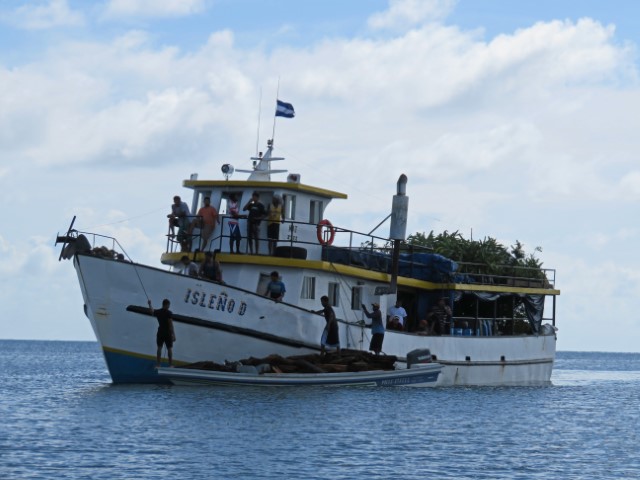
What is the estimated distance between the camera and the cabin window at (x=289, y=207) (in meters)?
31.0

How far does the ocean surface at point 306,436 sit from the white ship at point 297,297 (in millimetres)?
1243

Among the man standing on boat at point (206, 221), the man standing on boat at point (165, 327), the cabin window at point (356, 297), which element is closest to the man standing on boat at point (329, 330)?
the cabin window at point (356, 297)

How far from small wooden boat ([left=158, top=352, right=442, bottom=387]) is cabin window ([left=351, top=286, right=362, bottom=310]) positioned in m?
2.21

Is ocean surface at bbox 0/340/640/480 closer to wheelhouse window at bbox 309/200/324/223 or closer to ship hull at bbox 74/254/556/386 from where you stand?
ship hull at bbox 74/254/556/386

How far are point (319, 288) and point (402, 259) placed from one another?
5046 mm

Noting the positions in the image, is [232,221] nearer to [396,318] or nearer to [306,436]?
[396,318]

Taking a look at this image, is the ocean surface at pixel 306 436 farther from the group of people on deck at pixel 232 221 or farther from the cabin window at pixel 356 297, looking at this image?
the group of people on deck at pixel 232 221

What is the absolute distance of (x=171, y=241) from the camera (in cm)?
3059

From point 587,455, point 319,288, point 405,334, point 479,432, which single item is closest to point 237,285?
point 319,288

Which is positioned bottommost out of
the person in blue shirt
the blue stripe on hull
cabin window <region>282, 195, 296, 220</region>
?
the blue stripe on hull

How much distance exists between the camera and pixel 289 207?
31.0 meters

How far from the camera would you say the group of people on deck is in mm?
29578

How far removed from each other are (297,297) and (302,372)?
2450 mm

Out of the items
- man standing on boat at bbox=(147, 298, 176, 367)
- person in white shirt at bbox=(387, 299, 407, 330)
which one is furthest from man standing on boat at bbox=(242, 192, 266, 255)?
person in white shirt at bbox=(387, 299, 407, 330)
